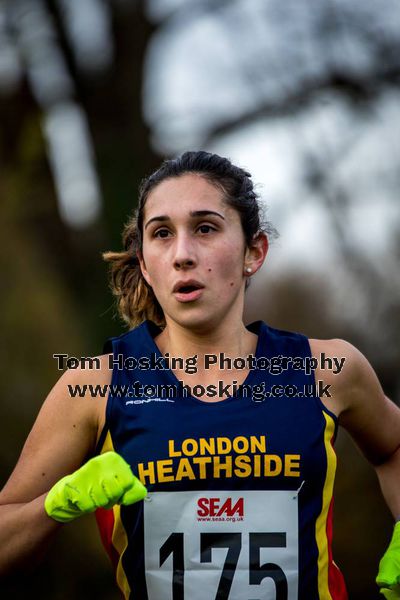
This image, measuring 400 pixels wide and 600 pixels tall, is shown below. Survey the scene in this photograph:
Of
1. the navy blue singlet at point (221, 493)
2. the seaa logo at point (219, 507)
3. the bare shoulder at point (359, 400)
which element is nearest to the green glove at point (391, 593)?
the navy blue singlet at point (221, 493)

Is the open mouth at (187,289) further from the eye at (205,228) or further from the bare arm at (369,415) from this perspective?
the bare arm at (369,415)

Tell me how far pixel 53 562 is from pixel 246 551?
572 cm

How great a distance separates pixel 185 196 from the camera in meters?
3.33

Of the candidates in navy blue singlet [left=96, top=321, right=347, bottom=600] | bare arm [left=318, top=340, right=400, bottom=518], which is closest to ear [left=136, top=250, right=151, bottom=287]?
navy blue singlet [left=96, top=321, right=347, bottom=600]

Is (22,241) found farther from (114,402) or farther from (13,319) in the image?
(114,402)

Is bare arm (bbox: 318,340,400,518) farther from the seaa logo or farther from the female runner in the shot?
the seaa logo

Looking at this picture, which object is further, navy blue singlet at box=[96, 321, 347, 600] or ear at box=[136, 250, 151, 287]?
ear at box=[136, 250, 151, 287]

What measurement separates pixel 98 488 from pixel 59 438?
1.32 feet

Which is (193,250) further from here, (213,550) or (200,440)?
(213,550)

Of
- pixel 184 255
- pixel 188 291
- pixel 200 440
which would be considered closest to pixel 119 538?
pixel 200 440

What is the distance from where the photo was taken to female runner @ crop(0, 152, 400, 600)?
3070mm

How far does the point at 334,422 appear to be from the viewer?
329cm

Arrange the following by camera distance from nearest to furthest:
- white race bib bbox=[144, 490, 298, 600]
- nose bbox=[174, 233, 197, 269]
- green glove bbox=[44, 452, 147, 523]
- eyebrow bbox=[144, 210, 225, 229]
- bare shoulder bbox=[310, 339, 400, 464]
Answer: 1. green glove bbox=[44, 452, 147, 523]
2. white race bib bbox=[144, 490, 298, 600]
3. nose bbox=[174, 233, 197, 269]
4. eyebrow bbox=[144, 210, 225, 229]
5. bare shoulder bbox=[310, 339, 400, 464]

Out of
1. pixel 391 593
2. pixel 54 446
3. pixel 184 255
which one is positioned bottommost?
pixel 391 593
